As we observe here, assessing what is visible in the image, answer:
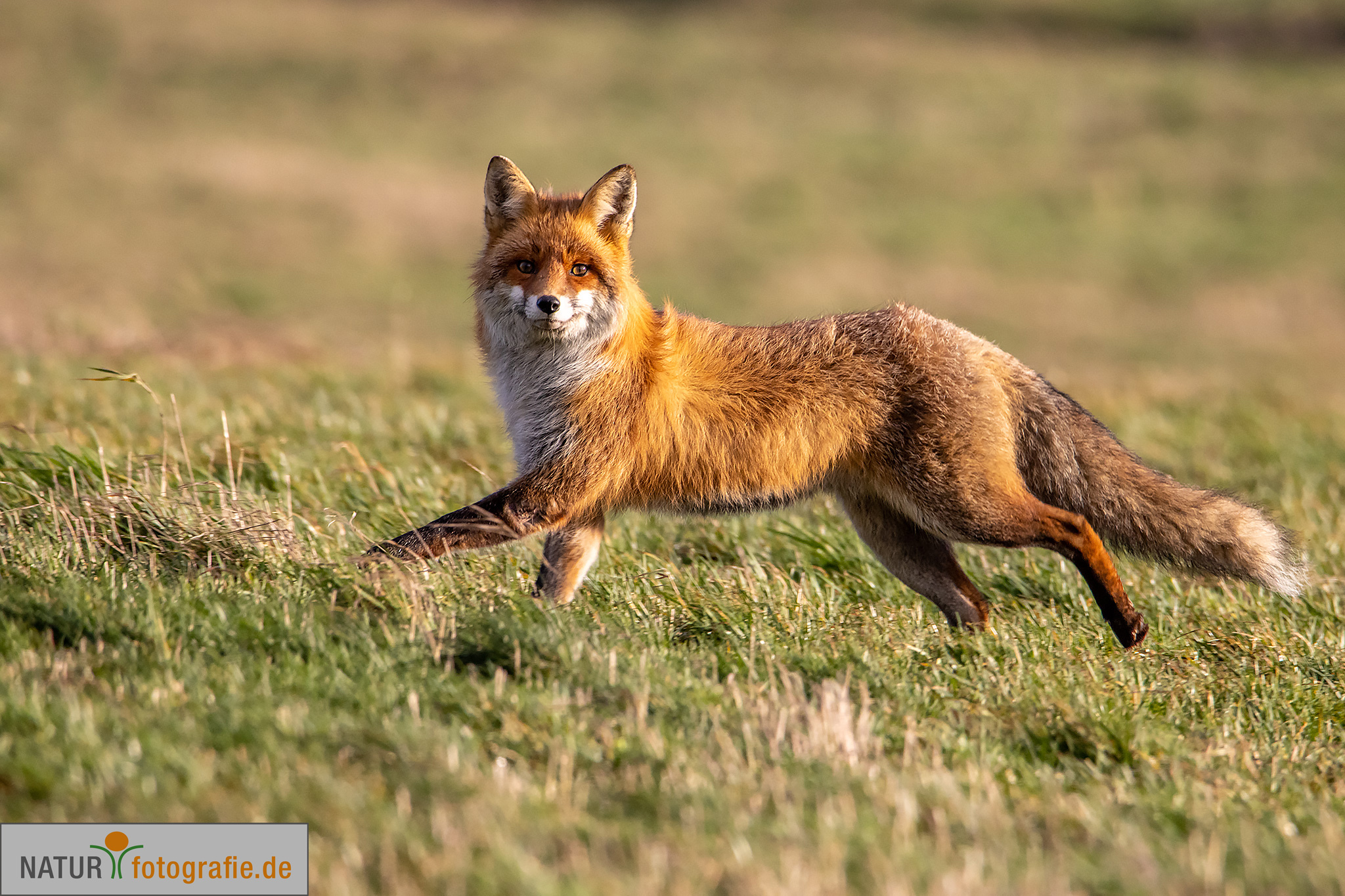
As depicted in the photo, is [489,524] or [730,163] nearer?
[489,524]

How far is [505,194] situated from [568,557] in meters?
1.70

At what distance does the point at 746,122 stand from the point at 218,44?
15611mm

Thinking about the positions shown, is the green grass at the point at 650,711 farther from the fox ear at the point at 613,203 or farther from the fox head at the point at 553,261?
the fox ear at the point at 613,203

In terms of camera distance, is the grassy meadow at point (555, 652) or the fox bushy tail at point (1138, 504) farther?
the fox bushy tail at point (1138, 504)

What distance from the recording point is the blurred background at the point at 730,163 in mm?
22219

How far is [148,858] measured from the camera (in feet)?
10.5

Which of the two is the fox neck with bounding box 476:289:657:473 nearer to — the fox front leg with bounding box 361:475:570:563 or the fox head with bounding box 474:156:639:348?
the fox head with bounding box 474:156:639:348

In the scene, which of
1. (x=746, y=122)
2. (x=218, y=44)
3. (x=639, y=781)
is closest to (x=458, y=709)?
(x=639, y=781)

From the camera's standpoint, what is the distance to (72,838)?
3.14 m

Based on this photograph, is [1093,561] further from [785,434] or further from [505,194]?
[505,194]

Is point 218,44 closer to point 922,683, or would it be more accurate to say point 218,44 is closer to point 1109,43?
point 1109,43

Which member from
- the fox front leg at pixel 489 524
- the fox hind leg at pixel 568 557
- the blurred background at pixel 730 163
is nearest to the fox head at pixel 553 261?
the fox front leg at pixel 489 524

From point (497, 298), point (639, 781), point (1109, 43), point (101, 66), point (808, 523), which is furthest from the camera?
point (1109, 43)

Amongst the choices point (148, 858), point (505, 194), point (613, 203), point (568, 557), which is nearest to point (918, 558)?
point (568, 557)
